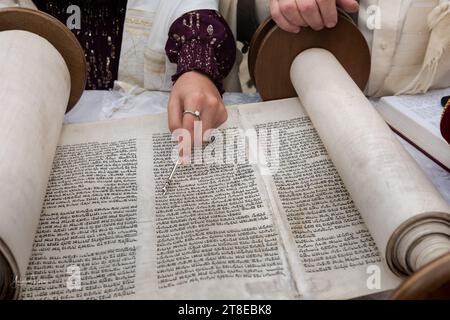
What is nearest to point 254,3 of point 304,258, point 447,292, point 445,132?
point 445,132

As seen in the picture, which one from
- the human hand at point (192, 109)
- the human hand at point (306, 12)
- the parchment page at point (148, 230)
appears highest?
the human hand at point (306, 12)

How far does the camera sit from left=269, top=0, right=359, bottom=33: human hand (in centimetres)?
63

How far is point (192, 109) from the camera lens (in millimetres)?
620

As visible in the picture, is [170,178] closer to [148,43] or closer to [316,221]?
[316,221]

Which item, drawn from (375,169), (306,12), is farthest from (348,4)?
(375,169)

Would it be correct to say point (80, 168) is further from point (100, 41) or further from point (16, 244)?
point (100, 41)

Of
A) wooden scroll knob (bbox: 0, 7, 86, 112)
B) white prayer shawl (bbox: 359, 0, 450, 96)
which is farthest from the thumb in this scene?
wooden scroll knob (bbox: 0, 7, 86, 112)

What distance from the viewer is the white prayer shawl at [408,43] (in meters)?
0.72

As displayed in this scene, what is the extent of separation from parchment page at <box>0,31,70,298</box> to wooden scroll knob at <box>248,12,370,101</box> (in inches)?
10.9

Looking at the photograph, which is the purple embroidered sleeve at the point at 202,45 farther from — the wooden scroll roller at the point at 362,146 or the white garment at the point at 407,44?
the white garment at the point at 407,44

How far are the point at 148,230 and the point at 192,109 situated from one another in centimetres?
19

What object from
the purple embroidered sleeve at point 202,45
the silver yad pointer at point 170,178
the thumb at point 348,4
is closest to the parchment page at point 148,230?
the silver yad pointer at point 170,178

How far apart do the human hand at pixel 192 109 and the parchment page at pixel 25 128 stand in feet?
0.49
